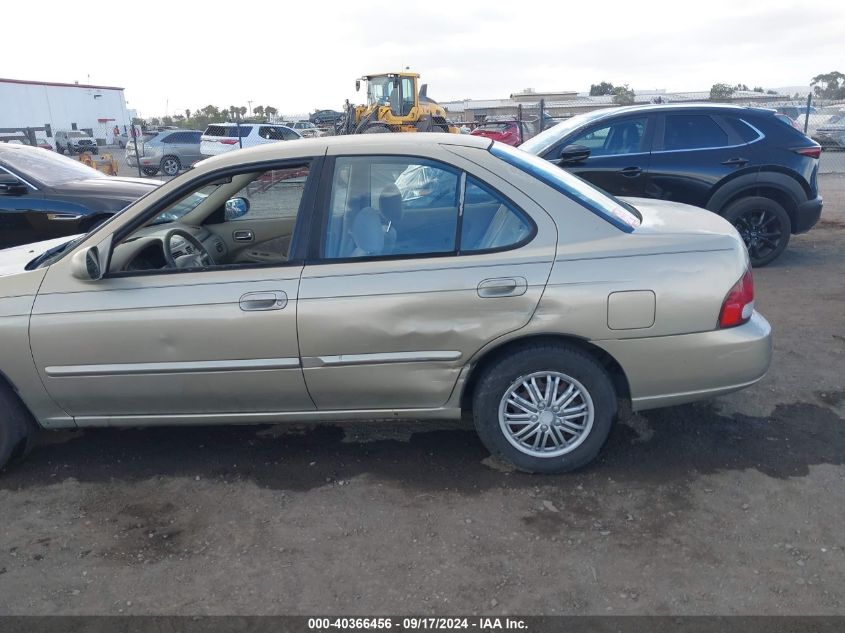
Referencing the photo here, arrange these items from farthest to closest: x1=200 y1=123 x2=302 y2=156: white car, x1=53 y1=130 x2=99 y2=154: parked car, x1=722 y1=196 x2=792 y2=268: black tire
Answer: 1. x1=53 y1=130 x2=99 y2=154: parked car
2. x1=200 y1=123 x2=302 y2=156: white car
3. x1=722 y1=196 x2=792 y2=268: black tire

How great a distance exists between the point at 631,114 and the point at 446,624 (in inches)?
254

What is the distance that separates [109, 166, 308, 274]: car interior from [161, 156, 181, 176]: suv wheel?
20878 millimetres

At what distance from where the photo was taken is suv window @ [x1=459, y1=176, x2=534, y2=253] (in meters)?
3.37

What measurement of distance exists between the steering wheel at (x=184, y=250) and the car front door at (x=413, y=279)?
94 centimetres

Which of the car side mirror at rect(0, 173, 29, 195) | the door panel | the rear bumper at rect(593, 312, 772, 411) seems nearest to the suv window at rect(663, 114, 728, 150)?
the rear bumper at rect(593, 312, 772, 411)

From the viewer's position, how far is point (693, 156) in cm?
742

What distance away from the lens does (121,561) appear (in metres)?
3.08

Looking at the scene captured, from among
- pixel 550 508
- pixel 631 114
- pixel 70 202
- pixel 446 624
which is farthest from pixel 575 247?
pixel 70 202

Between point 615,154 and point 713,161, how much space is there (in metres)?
1.02

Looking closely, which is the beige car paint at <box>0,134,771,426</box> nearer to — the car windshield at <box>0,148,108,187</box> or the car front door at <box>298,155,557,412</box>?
the car front door at <box>298,155,557,412</box>

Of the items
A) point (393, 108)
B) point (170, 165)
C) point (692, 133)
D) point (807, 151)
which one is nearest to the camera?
point (807, 151)

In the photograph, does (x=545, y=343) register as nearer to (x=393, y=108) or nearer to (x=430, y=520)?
(x=430, y=520)

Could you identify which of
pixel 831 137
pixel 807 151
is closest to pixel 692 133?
pixel 807 151

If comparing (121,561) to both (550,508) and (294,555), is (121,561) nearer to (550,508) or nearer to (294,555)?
(294,555)
